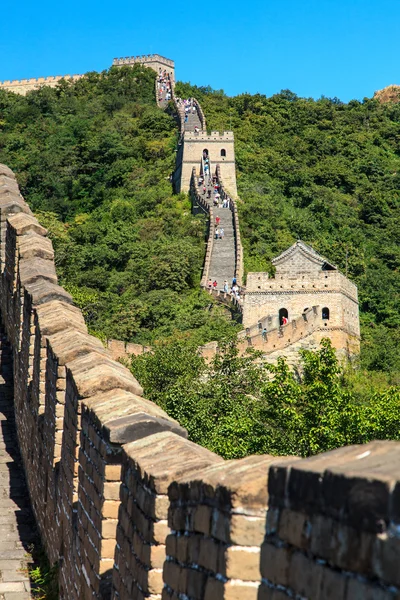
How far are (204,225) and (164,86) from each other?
3585 cm

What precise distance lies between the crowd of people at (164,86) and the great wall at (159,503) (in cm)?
8025

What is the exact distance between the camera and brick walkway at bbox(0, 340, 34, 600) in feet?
28.5

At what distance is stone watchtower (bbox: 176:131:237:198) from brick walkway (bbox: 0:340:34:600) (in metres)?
54.9

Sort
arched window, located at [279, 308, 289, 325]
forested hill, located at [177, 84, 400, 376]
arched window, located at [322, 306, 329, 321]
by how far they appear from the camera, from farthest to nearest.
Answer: forested hill, located at [177, 84, 400, 376]
arched window, located at [279, 308, 289, 325]
arched window, located at [322, 306, 329, 321]

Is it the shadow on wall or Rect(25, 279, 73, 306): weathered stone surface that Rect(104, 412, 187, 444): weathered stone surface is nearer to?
the shadow on wall

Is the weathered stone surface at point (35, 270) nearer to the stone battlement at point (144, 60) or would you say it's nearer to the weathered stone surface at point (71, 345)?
the weathered stone surface at point (71, 345)

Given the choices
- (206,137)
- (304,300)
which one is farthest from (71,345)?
(206,137)

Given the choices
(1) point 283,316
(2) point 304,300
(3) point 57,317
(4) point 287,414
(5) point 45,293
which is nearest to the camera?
(3) point 57,317

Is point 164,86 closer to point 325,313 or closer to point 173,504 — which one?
point 325,313

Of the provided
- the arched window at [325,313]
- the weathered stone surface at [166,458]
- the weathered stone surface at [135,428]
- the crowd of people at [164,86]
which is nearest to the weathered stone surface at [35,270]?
the weathered stone surface at [135,428]

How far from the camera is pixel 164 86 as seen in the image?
307 feet

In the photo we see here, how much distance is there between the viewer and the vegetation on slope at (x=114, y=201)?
47844 mm

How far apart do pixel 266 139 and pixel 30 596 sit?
77183mm

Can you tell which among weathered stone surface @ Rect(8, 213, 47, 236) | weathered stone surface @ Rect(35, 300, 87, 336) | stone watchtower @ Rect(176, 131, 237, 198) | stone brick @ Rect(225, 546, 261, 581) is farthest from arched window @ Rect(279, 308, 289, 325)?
stone brick @ Rect(225, 546, 261, 581)
